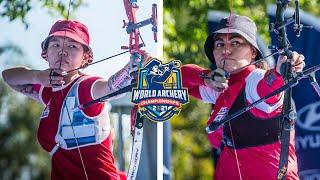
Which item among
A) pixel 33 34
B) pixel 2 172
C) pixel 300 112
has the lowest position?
pixel 2 172

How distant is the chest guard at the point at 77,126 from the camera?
12.9 feet

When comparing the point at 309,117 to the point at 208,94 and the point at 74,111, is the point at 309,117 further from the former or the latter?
the point at 74,111

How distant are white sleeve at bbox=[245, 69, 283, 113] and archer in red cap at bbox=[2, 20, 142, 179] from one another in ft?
1.50

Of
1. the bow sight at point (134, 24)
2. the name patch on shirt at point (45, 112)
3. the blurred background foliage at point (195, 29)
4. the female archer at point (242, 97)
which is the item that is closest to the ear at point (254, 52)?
the female archer at point (242, 97)

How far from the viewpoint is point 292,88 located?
3818mm

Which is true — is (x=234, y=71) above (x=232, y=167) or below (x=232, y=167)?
above

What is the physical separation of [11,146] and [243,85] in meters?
0.98

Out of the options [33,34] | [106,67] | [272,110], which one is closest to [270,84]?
[272,110]

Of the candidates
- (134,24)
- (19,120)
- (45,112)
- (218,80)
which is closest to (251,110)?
(218,80)

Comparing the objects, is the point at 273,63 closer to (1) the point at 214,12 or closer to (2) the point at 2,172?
(1) the point at 214,12

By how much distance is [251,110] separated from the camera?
12.5 ft

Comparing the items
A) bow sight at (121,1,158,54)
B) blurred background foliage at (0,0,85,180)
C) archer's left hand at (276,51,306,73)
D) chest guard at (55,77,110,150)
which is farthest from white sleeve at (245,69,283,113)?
blurred background foliage at (0,0,85,180)

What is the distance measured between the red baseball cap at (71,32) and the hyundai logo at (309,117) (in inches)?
35.2

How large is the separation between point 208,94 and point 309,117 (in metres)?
0.43
